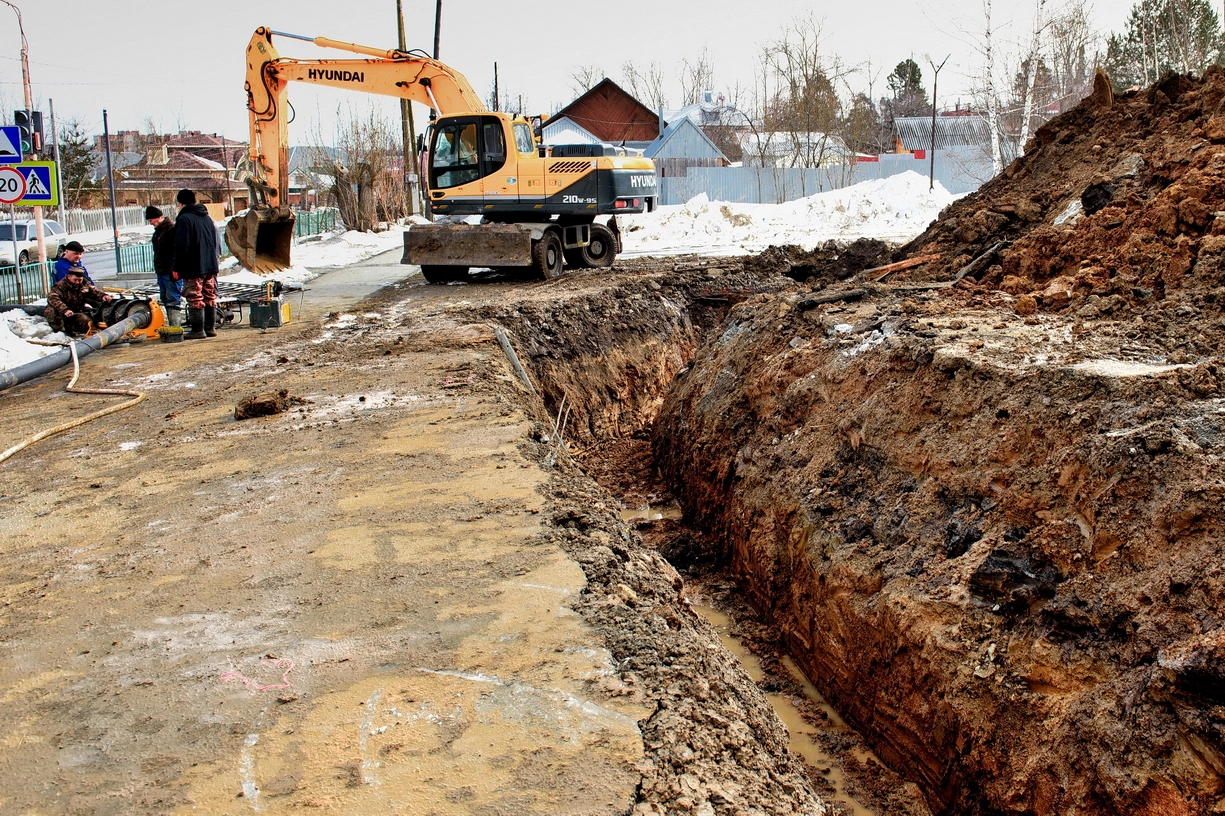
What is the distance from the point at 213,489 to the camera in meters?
6.07

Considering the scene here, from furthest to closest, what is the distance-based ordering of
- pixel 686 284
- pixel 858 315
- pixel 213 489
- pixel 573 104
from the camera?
pixel 573 104
pixel 686 284
pixel 858 315
pixel 213 489

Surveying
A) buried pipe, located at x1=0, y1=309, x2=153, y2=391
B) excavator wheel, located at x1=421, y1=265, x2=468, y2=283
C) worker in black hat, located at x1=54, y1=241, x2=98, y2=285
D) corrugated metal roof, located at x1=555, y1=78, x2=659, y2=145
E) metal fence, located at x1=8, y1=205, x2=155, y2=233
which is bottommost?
buried pipe, located at x1=0, y1=309, x2=153, y2=391

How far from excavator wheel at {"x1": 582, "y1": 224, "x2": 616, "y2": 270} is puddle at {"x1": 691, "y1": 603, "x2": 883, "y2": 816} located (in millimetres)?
11676

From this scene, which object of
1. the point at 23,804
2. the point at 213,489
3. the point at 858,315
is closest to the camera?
the point at 23,804

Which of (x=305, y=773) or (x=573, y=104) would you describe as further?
(x=573, y=104)

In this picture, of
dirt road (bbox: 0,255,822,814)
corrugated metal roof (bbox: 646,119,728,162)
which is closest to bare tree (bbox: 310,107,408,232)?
corrugated metal roof (bbox: 646,119,728,162)

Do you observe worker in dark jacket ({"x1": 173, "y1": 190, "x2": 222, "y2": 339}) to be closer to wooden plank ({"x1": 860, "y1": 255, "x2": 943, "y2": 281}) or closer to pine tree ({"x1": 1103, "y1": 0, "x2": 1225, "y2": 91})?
wooden plank ({"x1": 860, "y1": 255, "x2": 943, "y2": 281})

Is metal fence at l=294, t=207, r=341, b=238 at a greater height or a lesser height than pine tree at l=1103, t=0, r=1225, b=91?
lesser

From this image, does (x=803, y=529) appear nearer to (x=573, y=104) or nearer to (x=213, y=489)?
(x=213, y=489)

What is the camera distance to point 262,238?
16266 mm

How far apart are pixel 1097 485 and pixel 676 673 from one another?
2.36 metres

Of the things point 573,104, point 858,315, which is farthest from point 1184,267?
point 573,104

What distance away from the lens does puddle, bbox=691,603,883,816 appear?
5.05 metres

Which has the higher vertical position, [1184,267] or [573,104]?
[573,104]
